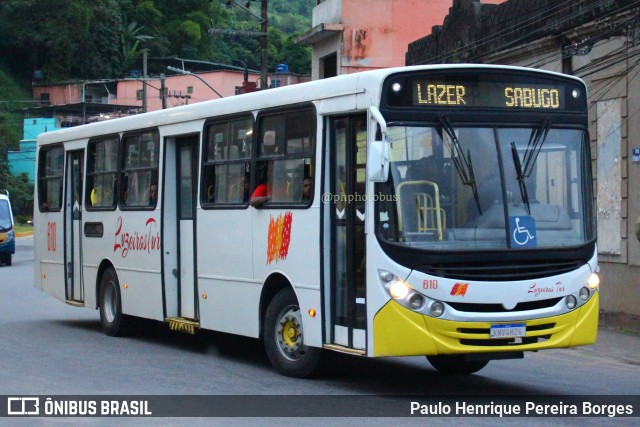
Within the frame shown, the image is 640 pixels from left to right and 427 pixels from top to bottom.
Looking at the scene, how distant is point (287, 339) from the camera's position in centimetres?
1151

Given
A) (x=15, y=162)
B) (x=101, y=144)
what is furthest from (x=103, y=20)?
(x=101, y=144)

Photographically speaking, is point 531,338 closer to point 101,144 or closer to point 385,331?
point 385,331

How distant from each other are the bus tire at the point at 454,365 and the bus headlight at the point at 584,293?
1680 mm

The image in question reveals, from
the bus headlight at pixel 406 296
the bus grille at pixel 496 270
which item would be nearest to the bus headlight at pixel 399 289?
the bus headlight at pixel 406 296

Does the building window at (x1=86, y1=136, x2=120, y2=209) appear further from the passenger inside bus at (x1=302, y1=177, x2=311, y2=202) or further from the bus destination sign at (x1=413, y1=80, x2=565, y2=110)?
the bus destination sign at (x1=413, y1=80, x2=565, y2=110)

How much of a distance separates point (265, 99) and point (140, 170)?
3605 mm

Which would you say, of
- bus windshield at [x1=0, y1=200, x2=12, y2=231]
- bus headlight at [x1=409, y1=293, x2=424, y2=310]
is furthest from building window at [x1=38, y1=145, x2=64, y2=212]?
bus windshield at [x1=0, y1=200, x2=12, y2=231]

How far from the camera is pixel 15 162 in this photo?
7994 centimetres

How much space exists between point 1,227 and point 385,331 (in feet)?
95.8

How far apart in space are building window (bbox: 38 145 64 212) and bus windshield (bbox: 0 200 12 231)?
19.0m

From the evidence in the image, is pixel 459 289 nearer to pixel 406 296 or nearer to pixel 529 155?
pixel 406 296

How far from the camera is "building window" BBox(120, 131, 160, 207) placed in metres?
14.7

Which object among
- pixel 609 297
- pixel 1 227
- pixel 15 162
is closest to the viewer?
pixel 609 297

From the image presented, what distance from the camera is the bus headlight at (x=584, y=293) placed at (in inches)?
406
